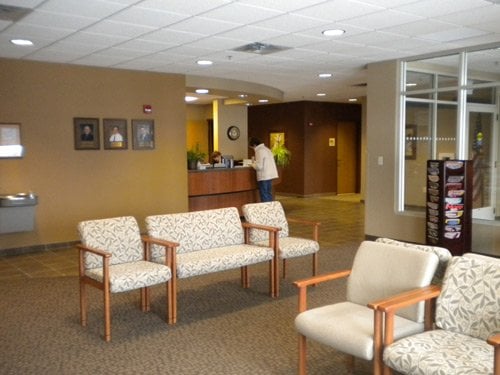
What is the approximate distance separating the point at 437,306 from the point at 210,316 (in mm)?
2158

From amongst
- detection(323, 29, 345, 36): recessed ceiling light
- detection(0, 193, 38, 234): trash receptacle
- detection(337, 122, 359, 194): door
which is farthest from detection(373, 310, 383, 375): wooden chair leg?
detection(337, 122, 359, 194): door

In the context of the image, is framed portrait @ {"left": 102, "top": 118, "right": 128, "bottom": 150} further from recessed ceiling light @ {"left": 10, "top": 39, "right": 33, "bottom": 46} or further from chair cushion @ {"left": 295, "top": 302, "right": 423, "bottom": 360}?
chair cushion @ {"left": 295, "top": 302, "right": 423, "bottom": 360}

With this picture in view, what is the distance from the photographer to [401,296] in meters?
2.82

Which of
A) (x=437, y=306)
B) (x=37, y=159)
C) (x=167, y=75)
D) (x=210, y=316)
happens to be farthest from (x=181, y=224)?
(x=167, y=75)

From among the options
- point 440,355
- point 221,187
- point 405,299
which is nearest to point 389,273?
point 405,299

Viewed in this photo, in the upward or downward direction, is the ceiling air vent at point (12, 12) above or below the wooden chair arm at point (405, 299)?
above

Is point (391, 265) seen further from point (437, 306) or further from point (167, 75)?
point (167, 75)

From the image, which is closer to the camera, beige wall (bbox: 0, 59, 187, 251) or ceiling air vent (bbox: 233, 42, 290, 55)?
ceiling air vent (bbox: 233, 42, 290, 55)

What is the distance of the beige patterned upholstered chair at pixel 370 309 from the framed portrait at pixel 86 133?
528 centimetres

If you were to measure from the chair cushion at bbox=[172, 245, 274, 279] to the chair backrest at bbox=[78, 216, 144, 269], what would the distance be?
1.38ft

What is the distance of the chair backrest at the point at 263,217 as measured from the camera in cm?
530

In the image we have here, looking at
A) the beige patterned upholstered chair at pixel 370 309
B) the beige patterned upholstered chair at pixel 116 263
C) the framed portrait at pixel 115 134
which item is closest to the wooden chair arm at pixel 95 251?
the beige patterned upholstered chair at pixel 116 263

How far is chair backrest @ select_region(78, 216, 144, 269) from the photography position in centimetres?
426

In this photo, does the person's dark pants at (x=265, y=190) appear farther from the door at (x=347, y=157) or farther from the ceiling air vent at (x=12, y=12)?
the ceiling air vent at (x=12, y=12)
